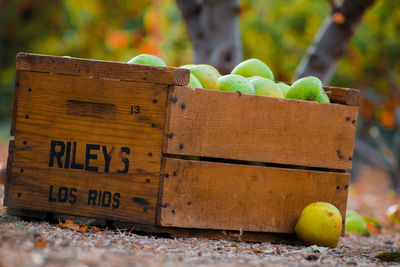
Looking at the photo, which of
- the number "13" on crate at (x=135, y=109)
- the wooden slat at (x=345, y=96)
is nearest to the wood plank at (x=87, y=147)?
the number "13" on crate at (x=135, y=109)

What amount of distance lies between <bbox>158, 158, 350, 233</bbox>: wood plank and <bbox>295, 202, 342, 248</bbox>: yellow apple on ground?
0.10 metres

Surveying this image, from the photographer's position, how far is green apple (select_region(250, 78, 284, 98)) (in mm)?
2754

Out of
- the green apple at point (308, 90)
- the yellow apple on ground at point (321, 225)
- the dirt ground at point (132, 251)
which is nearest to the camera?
the dirt ground at point (132, 251)

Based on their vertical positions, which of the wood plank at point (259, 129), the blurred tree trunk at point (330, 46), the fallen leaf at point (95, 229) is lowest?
the fallen leaf at point (95, 229)

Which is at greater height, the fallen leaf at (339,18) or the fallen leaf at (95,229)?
the fallen leaf at (339,18)

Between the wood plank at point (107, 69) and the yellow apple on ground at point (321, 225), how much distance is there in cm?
100

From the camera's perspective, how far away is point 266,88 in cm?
276

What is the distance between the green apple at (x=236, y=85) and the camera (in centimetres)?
267

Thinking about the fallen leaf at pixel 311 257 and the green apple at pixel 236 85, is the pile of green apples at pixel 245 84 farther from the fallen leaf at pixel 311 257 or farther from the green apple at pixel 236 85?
the fallen leaf at pixel 311 257

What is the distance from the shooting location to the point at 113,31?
14.4 meters

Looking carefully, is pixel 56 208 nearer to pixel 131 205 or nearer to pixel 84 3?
pixel 131 205

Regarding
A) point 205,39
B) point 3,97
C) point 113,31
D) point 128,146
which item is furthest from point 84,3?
point 128,146

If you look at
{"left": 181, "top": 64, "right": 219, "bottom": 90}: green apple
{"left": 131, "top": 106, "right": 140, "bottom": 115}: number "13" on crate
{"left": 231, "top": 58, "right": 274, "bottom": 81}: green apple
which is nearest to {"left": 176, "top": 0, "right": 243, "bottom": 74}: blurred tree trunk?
{"left": 231, "top": 58, "right": 274, "bottom": 81}: green apple

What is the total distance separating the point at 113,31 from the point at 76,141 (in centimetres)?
1249
